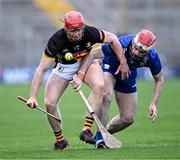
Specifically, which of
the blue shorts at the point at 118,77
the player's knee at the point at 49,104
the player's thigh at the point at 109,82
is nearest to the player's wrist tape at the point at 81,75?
the player's thigh at the point at 109,82

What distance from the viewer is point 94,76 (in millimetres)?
14008

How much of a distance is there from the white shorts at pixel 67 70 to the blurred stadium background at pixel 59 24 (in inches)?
1335

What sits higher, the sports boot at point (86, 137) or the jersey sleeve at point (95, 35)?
the jersey sleeve at point (95, 35)

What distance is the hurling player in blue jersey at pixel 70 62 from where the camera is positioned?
13.7 m

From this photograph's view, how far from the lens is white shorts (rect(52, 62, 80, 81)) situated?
563 inches

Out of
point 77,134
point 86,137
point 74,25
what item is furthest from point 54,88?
point 77,134

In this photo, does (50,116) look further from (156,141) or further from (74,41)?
(156,141)

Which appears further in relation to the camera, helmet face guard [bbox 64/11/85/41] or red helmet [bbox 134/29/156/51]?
red helmet [bbox 134/29/156/51]

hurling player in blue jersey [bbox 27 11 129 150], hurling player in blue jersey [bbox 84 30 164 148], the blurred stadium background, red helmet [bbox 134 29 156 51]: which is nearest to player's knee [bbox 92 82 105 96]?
hurling player in blue jersey [bbox 27 11 129 150]

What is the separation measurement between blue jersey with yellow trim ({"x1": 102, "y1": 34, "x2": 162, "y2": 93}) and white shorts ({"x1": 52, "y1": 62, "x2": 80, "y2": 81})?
61 centimetres

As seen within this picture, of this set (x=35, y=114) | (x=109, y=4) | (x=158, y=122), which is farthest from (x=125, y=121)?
(x=109, y=4)

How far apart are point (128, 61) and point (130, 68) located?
22 centimetres

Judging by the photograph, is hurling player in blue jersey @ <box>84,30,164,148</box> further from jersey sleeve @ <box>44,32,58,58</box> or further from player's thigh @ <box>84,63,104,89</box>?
jersey sleeve @ <box>44,32,58,58</box>

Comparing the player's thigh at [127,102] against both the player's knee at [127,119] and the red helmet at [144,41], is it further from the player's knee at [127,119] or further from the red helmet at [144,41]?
the red helmet at [144,41]
